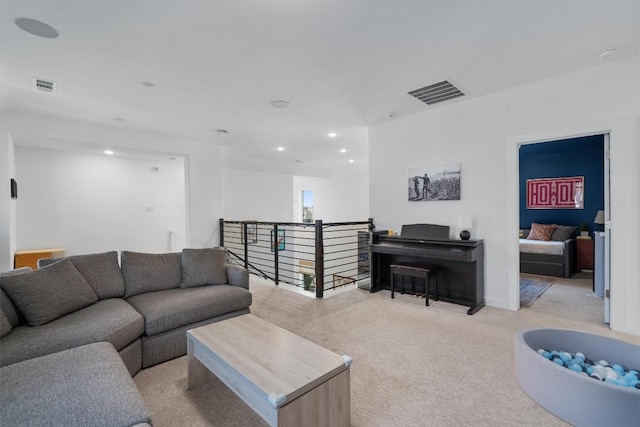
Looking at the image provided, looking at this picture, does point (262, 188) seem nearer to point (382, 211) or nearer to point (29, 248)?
point (382, 211)

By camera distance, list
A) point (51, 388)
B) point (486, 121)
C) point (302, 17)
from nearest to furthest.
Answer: point (51, 388), point (302, 17), point (486, 121)

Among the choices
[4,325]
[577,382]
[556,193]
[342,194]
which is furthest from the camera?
[342,194]

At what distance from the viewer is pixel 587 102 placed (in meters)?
3.04

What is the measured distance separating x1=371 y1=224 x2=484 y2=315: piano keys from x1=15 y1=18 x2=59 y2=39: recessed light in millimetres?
4014

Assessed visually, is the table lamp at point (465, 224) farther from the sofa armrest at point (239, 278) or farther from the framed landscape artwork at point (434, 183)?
the sofa armrest at point (239, 278)

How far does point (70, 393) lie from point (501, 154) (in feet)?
14.2

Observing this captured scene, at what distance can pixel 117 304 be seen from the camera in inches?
98.0

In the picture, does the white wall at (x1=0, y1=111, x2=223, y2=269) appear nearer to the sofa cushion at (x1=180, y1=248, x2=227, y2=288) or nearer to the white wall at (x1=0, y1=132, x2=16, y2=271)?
the white wall at (x1=0, y1=132, x2=16, y2=271)

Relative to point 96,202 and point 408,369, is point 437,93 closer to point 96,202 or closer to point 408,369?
point 408,369

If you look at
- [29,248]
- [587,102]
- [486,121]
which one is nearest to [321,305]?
[486,121]

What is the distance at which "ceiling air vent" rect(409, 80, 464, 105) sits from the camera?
11.1 feet

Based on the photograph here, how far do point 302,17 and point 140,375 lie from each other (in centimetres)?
294

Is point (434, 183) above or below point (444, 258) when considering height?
above

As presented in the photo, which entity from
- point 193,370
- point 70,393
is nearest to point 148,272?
Answer: point 193,370
